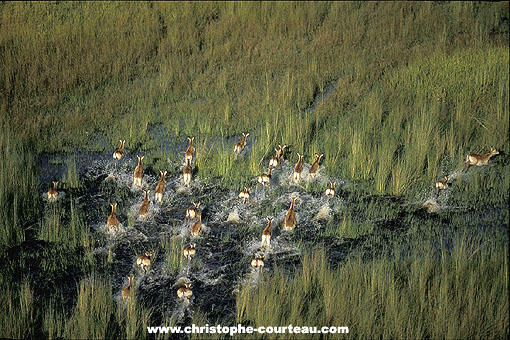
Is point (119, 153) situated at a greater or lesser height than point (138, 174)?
greater

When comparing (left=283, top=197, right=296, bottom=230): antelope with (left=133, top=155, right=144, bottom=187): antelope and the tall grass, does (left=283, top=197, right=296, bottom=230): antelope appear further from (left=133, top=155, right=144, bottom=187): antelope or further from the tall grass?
(left=133, top=155, right=144, bottom=187): antelope

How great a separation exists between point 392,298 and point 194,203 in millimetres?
2478

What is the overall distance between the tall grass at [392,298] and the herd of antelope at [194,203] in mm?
527

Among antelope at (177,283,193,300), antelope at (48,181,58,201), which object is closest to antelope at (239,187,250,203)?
antelope at (177,283,193,300)

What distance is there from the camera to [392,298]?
5.52 metres

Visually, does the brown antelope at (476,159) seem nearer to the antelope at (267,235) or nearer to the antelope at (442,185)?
the antelope at (442,185)

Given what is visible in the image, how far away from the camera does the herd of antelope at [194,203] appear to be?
615 centimetres

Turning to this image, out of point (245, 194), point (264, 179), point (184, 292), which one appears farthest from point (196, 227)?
point (264, 179)

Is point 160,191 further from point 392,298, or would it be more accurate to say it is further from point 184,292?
point 392,298

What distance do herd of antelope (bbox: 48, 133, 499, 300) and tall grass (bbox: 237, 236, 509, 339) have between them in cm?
53

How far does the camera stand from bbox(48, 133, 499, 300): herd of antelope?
6.15m

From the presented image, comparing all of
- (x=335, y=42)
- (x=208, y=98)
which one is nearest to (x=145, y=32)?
(x=208, y=98)

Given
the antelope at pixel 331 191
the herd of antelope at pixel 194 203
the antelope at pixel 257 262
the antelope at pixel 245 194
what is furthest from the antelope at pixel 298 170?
the antelope at pixel 257 262

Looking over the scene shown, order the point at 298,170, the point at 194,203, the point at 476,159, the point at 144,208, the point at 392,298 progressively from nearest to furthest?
the point at 392,298
the point at 144,208
the point at 194,203
the point at 298,170
the point at 476,159
